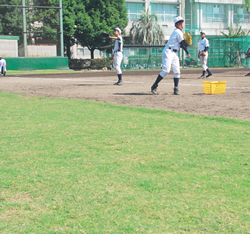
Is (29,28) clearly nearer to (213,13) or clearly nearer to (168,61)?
(168,61)

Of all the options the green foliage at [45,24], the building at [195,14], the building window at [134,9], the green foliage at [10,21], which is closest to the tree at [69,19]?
the green foliage at [45,24]

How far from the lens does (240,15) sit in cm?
7050

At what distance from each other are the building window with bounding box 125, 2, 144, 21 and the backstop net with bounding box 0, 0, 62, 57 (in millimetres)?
28163

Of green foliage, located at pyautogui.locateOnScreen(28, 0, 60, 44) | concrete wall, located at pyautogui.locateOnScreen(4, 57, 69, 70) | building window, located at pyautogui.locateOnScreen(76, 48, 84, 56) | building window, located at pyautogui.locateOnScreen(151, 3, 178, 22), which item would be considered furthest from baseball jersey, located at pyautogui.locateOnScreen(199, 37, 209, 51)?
building window, located at pyautogui.locateOnScreen(151, 3, 178, 22)

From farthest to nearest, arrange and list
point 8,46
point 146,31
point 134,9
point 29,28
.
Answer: point 134,9
point 146,31
point 29,28
point 8,46

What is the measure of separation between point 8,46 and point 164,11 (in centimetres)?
3610

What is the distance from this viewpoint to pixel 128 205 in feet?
11.1

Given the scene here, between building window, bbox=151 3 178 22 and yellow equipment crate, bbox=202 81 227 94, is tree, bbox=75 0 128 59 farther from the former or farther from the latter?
yellow equipment crate, bbox=202 81 227 94

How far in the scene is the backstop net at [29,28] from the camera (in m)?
34.9

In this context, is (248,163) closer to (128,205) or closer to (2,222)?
(128,205)

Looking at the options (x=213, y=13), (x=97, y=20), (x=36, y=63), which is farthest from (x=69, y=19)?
Result: (x=213, y=13)

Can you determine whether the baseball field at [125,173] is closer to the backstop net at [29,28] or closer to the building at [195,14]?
the backstop net at [29,28]

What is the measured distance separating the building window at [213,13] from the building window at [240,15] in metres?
2.16

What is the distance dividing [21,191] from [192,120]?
14.1ft
